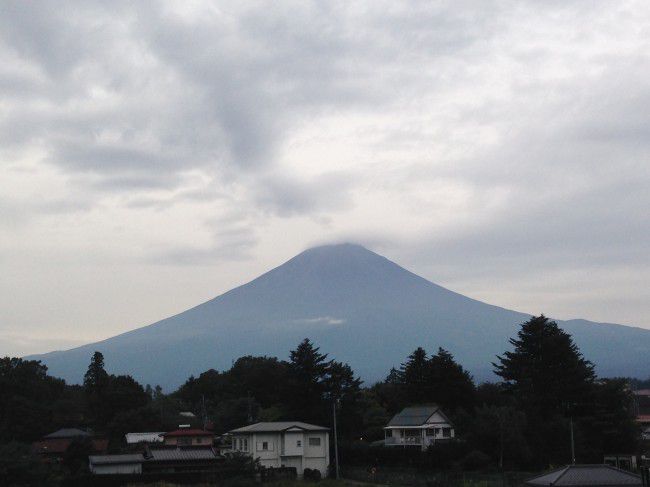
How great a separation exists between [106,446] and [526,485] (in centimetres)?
3755

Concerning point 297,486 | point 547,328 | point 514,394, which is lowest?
point 297,486

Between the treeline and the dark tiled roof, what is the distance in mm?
2319

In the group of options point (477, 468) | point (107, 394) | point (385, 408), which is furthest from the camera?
point (107, 394)

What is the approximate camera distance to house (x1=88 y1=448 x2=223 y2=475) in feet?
148

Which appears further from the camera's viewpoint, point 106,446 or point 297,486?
point 106,446

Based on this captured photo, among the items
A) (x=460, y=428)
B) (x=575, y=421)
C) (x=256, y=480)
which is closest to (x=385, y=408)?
(x=460, y=428)

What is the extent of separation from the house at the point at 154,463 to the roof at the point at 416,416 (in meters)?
14.4

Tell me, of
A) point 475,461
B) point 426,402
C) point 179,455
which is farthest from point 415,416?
point 179,455

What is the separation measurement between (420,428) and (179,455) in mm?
16465

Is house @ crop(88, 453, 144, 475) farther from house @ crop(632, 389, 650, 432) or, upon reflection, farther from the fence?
house @ crop(632, 389, 650, 432)

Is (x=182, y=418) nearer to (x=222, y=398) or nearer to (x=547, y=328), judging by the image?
(x=222, y=398)

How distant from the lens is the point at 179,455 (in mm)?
47156

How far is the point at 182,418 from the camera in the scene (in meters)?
85.2

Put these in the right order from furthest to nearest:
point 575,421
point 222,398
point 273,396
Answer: point 222,398, point 273,396, point 575,421
